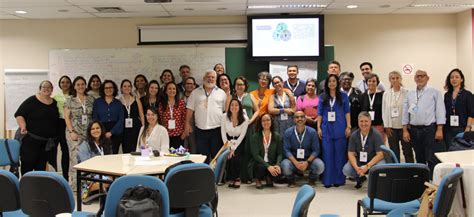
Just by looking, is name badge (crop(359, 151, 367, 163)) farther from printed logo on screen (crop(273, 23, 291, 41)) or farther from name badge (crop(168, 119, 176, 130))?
printed logo on screen (crop(273, 23, 291, 41))

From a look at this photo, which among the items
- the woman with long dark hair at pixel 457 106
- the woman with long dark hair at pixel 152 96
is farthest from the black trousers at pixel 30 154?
the woman with long dark hair at pixel 457 106

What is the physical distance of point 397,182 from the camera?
3422 mm

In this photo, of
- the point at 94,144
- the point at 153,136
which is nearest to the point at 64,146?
the point at 94,144

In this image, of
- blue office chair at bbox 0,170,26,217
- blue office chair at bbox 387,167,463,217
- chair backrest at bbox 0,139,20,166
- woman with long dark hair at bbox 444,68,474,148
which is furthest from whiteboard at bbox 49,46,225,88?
blue office chair at bbox 387,167,463,217

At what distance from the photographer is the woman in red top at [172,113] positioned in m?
6.34

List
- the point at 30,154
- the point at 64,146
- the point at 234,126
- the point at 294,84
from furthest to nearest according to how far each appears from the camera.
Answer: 1. the point at 294,84
2. the point at 64,146
3. the point at 234,126
4. the point at 30,154

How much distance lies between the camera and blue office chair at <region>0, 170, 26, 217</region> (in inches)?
133

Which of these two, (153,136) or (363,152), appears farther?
(363,152)

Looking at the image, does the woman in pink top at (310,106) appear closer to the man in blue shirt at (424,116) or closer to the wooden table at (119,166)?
the man in blue shirt at (424,116)

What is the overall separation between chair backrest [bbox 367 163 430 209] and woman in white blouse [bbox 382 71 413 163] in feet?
9.68

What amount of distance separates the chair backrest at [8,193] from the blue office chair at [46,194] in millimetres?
145

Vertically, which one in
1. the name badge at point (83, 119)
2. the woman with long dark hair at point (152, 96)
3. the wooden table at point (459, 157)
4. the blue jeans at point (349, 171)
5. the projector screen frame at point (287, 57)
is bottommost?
the blue jeans at point (349, 171)

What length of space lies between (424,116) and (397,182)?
2.82 meters

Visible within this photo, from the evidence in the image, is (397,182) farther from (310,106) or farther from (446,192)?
A: (310,106)
